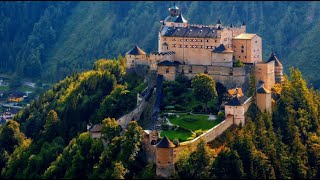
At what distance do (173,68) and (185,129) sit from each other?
43.3 ft

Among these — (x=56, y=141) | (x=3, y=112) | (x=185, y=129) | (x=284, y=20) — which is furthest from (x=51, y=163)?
(x=284, y=20)

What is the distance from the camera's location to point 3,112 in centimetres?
15062

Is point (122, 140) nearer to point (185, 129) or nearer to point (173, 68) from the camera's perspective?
point (185, 129)

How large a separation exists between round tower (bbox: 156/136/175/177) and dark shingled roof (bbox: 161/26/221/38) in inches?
905

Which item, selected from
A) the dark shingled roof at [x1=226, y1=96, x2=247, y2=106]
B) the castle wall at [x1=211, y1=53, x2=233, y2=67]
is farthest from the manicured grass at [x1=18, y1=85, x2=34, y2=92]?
the dark shingled roof at [x1=226, y1=96, x2=247, y2=106]

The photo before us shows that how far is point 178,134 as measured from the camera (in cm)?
8375

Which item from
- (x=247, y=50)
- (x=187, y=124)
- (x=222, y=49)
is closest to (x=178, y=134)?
(x=187, y=124)

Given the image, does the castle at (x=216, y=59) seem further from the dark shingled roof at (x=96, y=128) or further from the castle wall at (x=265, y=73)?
the dark shingled roof at (x=96, y=128)

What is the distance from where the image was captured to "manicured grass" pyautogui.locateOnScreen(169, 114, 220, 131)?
8562cm

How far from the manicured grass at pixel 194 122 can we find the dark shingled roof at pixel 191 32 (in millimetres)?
13623

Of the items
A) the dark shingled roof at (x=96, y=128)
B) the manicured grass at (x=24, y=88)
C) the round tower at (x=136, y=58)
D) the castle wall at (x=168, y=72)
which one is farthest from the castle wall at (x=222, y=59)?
the manicured grass at (x=24, y=88)

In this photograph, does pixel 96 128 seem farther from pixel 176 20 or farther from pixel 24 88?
pixel 24 88

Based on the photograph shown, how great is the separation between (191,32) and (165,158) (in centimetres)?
2520

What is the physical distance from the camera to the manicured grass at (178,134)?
270ft
